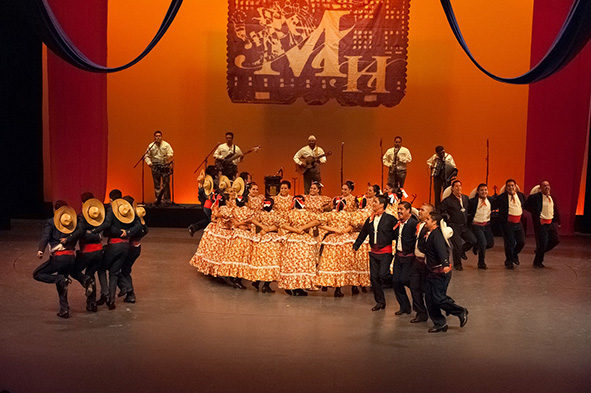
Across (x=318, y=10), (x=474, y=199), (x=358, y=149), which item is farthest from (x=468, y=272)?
(x=318, y=10)

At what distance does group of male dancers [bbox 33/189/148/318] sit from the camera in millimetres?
7910

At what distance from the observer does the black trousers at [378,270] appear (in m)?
8.47

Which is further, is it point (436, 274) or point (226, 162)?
point (226, 162)

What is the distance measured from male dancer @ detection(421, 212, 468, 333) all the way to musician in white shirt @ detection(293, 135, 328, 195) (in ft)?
20.5

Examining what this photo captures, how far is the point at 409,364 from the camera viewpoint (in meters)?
6.88

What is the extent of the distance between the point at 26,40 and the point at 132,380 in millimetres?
9098

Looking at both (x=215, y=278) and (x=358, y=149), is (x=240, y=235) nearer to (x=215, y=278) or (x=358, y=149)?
(x=215, y=278)

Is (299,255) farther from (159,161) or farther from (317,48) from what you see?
(317,48)

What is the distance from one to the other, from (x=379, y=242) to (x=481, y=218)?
9.60 ft

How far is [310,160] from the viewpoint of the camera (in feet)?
45.9

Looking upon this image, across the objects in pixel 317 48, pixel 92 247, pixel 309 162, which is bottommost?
pixel 92 247

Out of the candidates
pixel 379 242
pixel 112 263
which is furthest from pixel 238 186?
pixel 379 242

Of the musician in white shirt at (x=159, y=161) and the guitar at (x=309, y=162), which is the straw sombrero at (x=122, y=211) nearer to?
the musician in white shirt at (x=159, y=161)

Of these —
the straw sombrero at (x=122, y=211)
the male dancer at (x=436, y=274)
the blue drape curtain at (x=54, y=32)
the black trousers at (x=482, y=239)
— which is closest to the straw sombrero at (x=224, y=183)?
the straw sombrero at (x=122, y=211)
